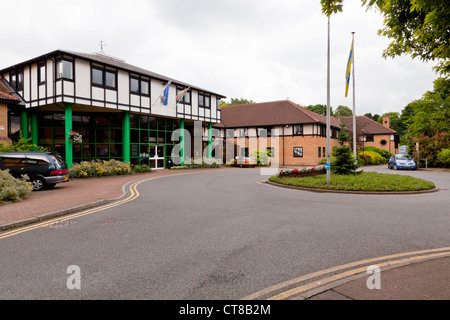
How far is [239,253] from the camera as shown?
4.75 metres

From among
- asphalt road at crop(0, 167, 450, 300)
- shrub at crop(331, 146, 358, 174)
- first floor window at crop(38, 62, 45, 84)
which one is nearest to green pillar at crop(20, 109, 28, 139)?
first floor window at crop(38, 62, 45, 84)

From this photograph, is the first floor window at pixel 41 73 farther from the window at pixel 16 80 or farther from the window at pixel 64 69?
the window at pixel 16 80

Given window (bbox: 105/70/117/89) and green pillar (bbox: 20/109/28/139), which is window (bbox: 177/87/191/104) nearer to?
window (bbox: 105/70/117/89)

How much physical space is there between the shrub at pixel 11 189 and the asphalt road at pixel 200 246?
13.4 ft

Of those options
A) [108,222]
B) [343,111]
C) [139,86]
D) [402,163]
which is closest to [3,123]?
[139,86]

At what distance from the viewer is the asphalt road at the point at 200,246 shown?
11.9 ft

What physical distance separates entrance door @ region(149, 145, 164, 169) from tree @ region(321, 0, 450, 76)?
2339cm

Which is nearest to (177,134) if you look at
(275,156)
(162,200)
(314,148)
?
(275,156)

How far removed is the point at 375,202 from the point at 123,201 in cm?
901

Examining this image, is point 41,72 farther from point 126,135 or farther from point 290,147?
point 290,147

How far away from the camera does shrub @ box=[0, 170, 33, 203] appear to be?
9.48m

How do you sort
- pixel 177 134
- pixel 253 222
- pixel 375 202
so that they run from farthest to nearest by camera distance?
pixel 177 134
pixel 375 202
pixel 253 222
